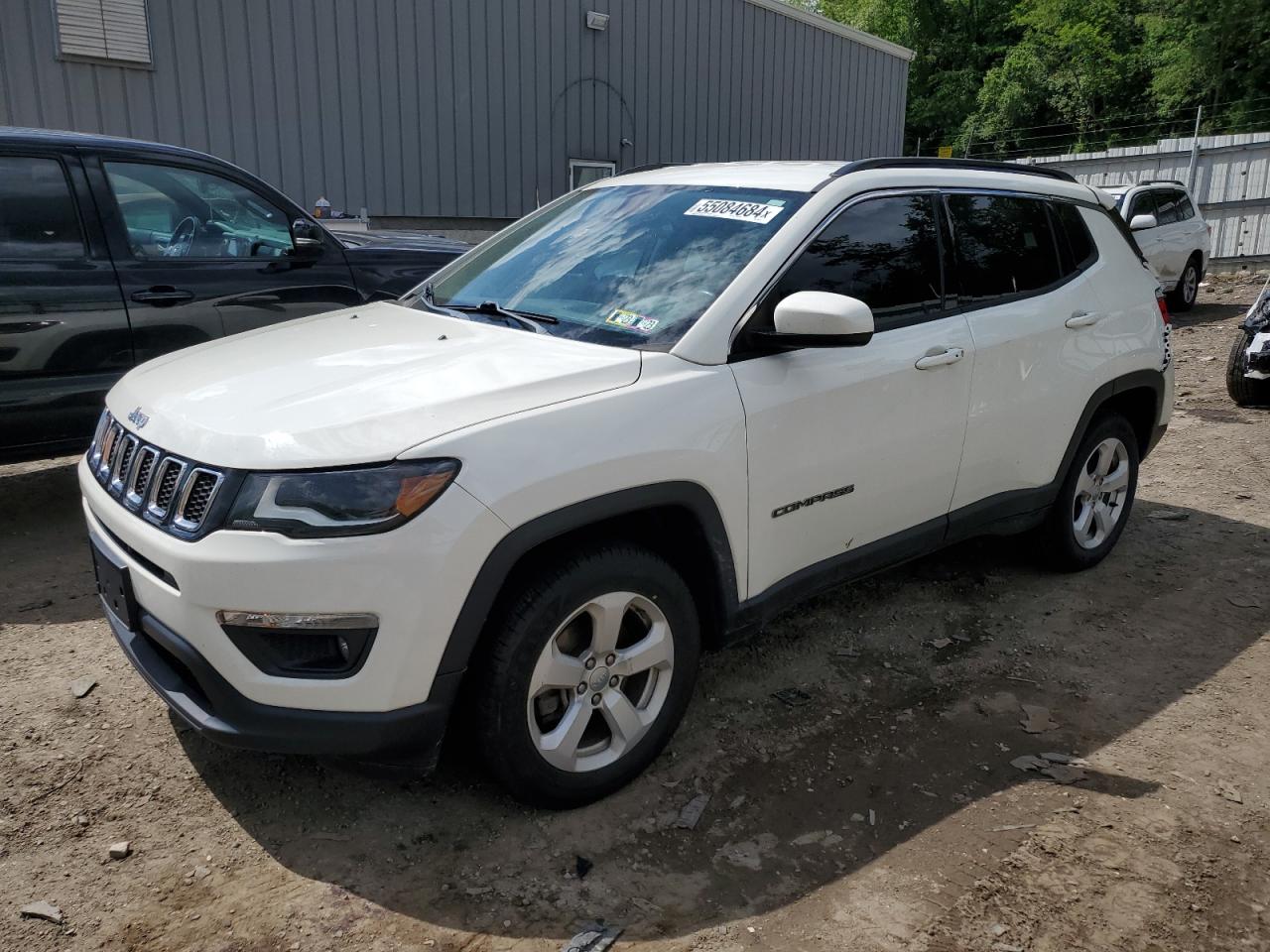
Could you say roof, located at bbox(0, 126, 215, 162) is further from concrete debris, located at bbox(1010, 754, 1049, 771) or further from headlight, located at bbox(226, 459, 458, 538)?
concrete debris, located at bbox(1010, 754, 1049, 771)

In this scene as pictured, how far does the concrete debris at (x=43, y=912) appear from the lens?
8.16ft

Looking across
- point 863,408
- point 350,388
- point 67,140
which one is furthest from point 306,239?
point 863,408

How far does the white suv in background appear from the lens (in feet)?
41.6

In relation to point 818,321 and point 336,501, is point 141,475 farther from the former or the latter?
point 818,321

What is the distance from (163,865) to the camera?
2686mm

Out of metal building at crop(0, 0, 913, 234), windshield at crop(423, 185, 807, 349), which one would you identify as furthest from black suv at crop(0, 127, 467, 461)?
metal building at crop(0, 0, 913, 234)

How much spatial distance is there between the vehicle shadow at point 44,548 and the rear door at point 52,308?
0.47 metres

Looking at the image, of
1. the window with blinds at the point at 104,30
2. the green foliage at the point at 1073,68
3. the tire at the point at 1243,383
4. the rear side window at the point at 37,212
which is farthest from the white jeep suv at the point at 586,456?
the green foliage at the point at 1073,68

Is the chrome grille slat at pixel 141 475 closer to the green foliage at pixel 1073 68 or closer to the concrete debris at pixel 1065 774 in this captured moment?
the concrete debris at pixel 1065 774

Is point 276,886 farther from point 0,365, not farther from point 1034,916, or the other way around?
point 0,365

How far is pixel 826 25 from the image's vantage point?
16.8 meters

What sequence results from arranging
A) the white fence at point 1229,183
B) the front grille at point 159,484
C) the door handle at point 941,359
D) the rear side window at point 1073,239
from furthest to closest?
the white fence at point 1229,183 < the rear side window at point 1073,239 < the door handle at point 941,359 < the front grille at point 159,484

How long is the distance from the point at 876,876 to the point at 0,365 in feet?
14.7

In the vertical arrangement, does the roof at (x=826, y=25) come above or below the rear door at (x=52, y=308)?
above
